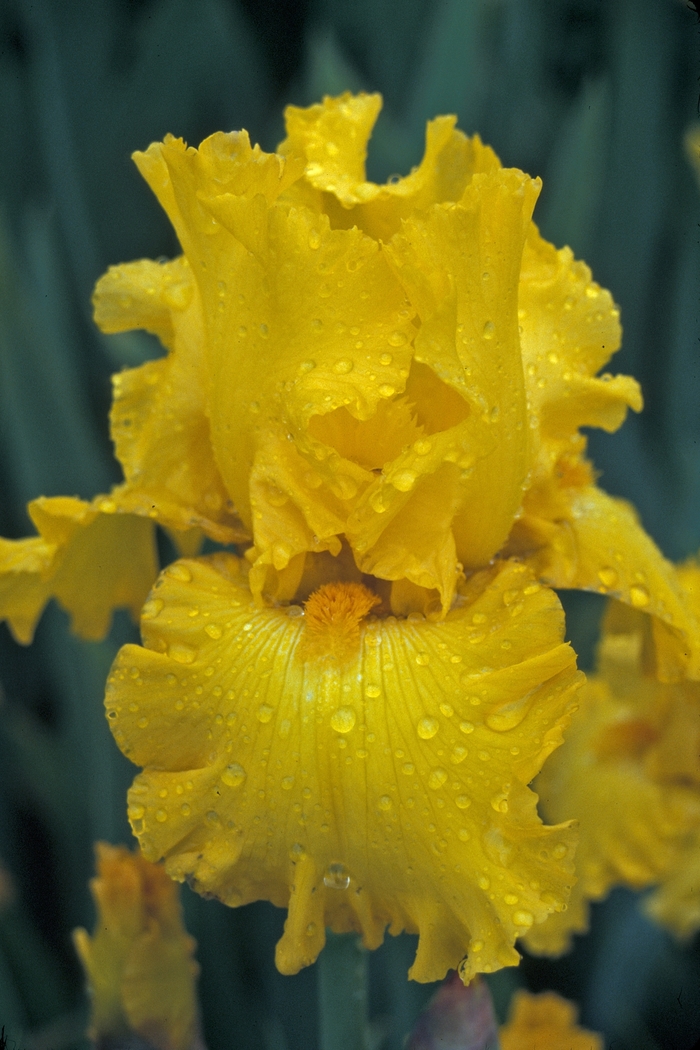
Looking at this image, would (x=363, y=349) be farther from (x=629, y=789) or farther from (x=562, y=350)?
(x=629, y=789)

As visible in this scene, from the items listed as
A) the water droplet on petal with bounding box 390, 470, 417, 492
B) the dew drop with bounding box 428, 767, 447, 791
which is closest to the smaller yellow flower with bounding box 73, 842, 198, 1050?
the dew drop with bounding box 428, 767, 447, 791

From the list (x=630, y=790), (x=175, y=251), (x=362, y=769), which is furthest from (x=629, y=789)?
(x=175, y=251)

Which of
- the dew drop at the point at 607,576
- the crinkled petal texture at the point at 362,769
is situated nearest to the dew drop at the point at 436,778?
the crinkled petal texture at the point at 362,769

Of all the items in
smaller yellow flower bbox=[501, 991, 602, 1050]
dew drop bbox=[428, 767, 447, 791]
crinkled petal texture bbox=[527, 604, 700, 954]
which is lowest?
smaller yellow flower bbox=[501, 991, 602, 1050]

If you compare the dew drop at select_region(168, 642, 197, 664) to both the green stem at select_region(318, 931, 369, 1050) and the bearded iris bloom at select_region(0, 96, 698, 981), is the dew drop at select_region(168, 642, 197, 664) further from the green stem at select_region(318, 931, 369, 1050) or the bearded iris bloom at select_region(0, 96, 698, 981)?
the green stem at select_region(318, 931, 369, 1050)

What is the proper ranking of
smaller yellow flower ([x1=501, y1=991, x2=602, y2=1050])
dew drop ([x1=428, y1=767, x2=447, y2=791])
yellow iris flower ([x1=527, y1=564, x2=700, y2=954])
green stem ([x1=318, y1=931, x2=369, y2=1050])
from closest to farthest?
dew drop ([x1=428, y1=767, x2=447, y2=791]), green stem ([x1=318, y1=931, x2=369, y2=1050]), smaller yellow flower ([x1=501, y1=991, x2=602, y2=1050]), yellow iris flower ([x1=527, y1=564, x2=700, y2=954])

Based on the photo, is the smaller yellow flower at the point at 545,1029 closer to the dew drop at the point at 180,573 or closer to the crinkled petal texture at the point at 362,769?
the crinkled petal texture at the point at 362,769
